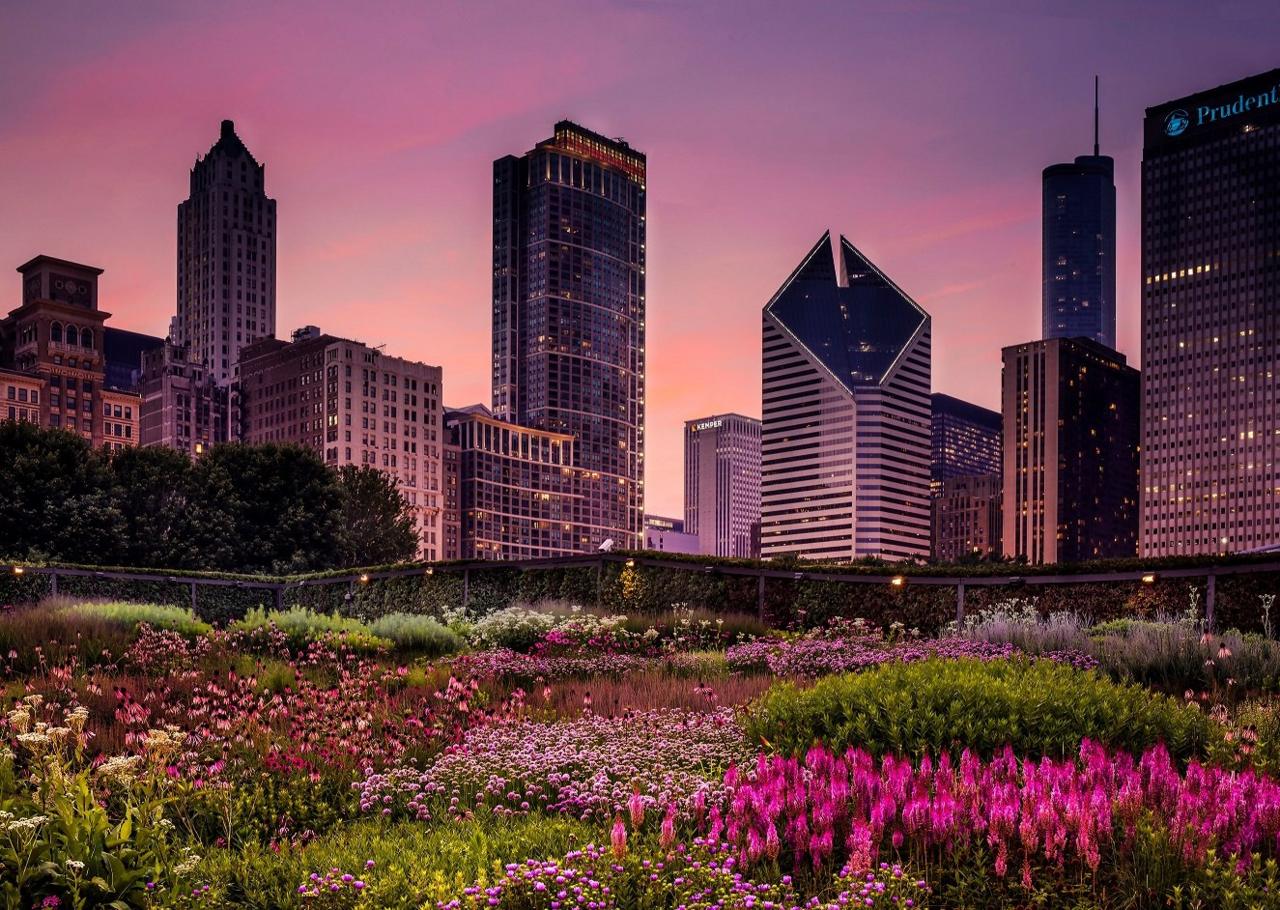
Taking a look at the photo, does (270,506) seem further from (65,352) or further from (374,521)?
(65,352)

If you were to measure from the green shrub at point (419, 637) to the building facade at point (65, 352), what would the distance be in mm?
170159

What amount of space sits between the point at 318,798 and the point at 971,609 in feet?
55.1

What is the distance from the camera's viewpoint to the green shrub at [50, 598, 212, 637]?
17938 mm

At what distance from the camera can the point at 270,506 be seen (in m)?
56.3

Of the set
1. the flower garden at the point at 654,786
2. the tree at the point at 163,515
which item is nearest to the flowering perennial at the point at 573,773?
the flower garden at the point at 654,786

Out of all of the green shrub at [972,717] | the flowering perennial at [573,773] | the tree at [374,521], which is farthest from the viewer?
the tree at [374,521]

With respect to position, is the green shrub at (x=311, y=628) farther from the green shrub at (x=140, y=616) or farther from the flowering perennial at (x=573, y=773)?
the flowering perennial at (x=573, y=773)

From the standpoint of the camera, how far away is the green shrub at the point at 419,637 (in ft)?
62.5

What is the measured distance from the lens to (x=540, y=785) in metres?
7.78

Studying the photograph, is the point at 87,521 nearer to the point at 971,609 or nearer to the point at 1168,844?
the point at 971,609

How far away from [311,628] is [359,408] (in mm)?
172384

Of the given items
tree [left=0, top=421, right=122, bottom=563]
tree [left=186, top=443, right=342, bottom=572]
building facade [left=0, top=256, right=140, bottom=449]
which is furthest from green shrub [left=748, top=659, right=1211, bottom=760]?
building facade [left=0, top=256, right=140, bottom=449]

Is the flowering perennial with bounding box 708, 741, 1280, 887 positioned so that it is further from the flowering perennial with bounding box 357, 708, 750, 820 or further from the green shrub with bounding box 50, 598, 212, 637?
the green shrub with bounding box 50, 598, 212, 637

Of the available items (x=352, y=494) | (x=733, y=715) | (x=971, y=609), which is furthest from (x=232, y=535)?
(x=733, y=715)
